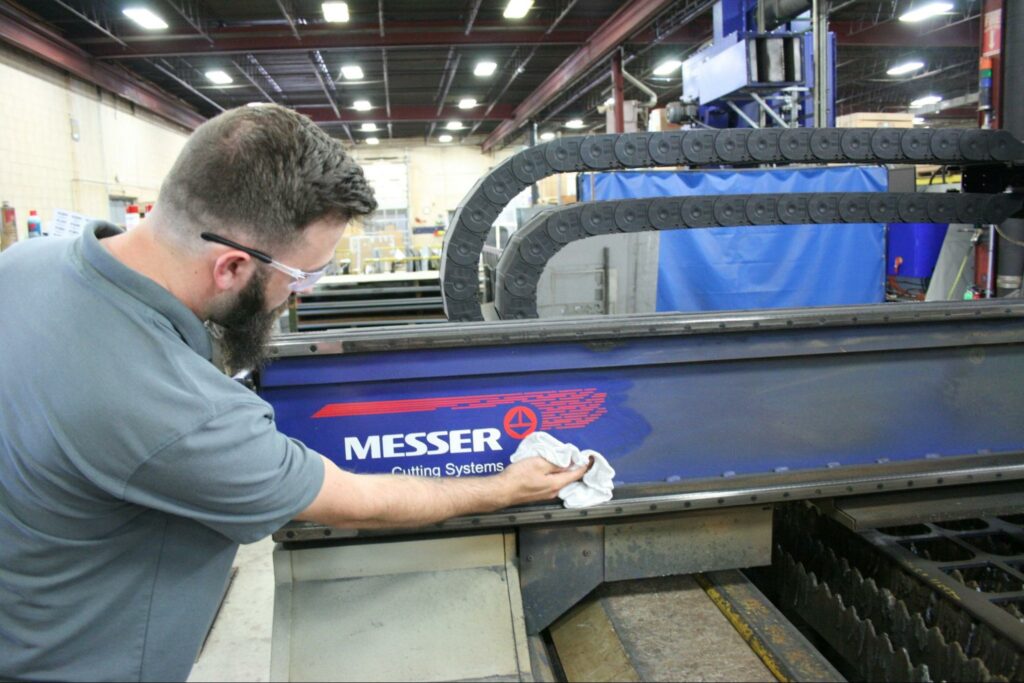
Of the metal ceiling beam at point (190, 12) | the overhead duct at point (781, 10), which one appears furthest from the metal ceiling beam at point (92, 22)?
the overhead duct at point (781, 10)

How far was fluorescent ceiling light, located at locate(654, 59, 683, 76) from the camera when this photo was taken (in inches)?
674

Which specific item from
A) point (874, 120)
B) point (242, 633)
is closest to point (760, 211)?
point (242, 633)

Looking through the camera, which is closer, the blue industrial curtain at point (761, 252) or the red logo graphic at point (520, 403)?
the red logo graphic at point (520, 403)

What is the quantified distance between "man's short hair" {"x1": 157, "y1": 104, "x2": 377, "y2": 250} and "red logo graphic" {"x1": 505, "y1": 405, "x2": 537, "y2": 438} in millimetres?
1127

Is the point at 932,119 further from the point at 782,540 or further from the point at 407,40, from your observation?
the point at 782,540

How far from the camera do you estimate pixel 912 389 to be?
251 centimetres

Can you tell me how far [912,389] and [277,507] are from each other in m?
2.16

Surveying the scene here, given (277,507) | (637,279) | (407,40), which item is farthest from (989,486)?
(407,40)

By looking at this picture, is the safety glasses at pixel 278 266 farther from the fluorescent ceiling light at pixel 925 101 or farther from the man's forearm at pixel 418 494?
the fluorescent ceiling light at pixel 925 101

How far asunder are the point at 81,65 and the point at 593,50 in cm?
963

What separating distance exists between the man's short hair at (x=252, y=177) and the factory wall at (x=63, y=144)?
420 inches

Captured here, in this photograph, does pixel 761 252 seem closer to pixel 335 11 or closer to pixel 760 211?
pixel 760 211

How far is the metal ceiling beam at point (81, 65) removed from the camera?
11020 mm

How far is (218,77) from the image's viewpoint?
17016mm
